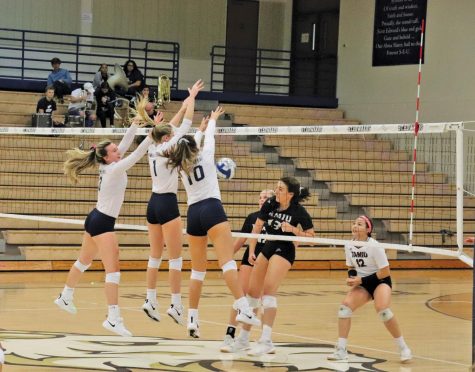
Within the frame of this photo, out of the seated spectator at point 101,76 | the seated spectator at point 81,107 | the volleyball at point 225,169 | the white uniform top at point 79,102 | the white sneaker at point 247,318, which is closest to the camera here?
the white sneaker at point 247,318

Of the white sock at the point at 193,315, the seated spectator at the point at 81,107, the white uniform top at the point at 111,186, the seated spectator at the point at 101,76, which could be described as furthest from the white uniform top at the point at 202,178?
the seated spectator at the point at 101,76

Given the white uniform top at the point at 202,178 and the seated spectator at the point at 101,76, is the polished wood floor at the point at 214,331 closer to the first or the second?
the white uniform top at the point at 202,178

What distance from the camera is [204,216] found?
380 inches

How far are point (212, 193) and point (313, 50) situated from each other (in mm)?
17243

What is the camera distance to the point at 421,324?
43.1 ft

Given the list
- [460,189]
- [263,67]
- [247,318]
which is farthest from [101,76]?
[460,189]

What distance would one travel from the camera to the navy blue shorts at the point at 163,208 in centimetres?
1052

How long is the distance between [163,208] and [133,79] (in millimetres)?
11705

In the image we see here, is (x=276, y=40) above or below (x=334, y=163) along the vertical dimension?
above

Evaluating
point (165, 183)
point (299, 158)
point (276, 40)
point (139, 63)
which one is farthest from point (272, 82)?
point (165, 183)

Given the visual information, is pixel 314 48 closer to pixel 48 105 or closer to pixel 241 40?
pixel 241 40

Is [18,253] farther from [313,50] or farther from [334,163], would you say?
[313,50]

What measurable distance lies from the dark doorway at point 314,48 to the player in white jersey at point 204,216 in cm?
1672

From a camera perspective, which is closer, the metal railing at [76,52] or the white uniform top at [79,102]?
the white uniform top at [79,102]
